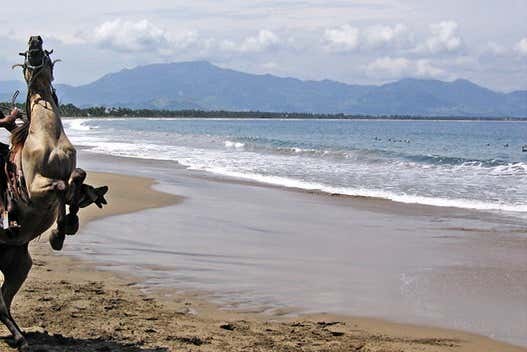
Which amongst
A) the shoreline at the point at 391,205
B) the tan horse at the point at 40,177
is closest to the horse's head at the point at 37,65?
the tan horse at the point at 40,177

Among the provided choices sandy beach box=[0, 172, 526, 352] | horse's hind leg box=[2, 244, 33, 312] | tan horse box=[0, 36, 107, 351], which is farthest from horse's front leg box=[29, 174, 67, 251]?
sandy beach box=[0, 172, 526, 352]

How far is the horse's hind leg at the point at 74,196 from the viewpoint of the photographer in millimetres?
5098

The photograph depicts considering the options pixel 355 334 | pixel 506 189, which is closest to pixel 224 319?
pixel 355 334

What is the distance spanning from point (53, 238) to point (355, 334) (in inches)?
121

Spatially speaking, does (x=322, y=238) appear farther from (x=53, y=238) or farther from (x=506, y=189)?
(x=506, y=189)

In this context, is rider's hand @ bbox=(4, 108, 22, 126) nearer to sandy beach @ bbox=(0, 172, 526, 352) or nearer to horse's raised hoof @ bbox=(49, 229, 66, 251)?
horse's raised hoof @ bbox=(49, 229, 66, 251)

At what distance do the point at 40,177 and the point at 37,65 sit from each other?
0.93m

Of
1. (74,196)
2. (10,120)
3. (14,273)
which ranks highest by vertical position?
(10,120)

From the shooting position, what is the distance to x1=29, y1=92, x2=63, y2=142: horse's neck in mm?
5438

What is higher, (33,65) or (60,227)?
(33,65)

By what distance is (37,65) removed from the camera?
5590mm

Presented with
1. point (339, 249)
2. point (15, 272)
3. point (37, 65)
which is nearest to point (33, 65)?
point (37, 65)

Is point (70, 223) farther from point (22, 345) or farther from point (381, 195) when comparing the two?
point (381, 195)

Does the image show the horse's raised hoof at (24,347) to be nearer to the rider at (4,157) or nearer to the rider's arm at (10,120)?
the rider at (4,157)
